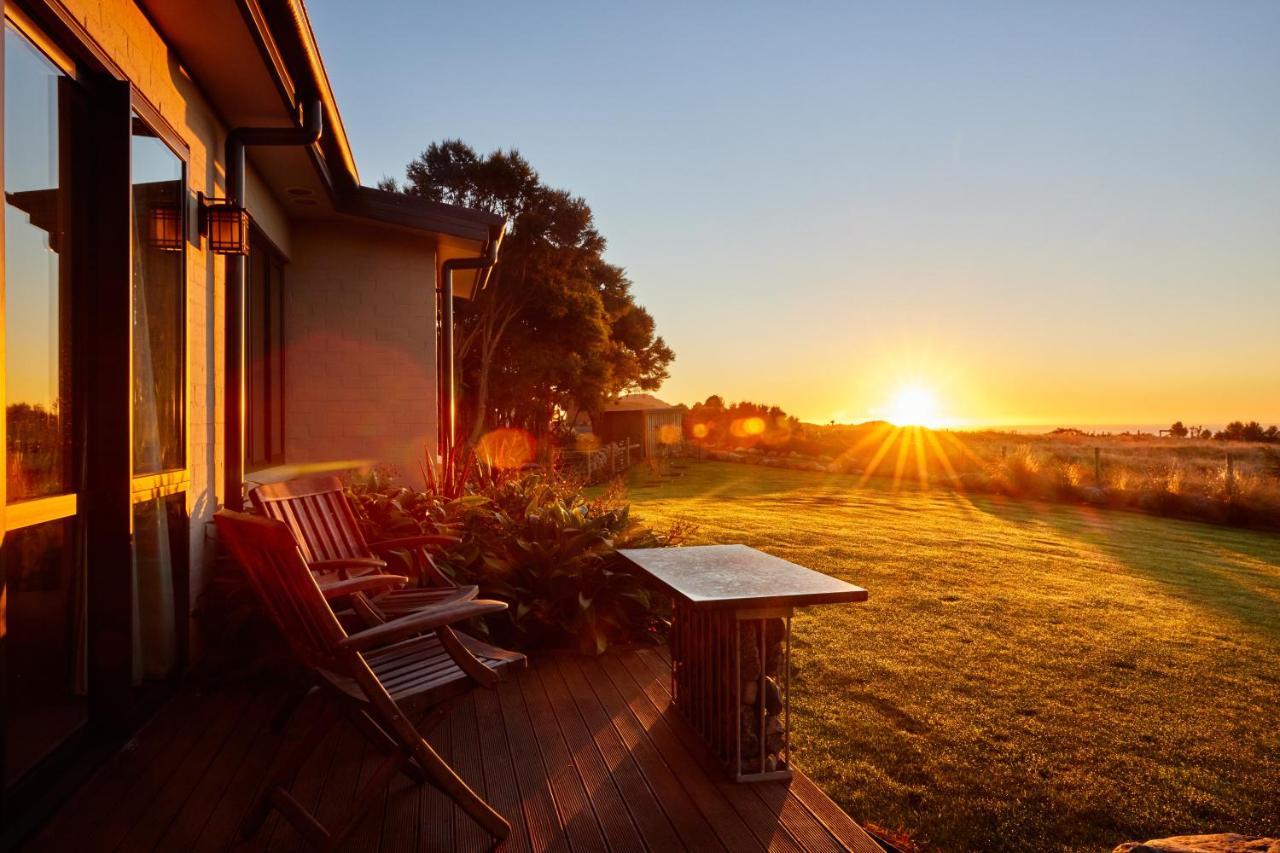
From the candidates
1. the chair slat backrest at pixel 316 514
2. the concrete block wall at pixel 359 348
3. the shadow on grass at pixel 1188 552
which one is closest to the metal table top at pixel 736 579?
the chair slat backrest at pixel 316 514

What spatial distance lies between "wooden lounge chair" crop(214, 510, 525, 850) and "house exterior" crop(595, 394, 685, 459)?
22.0 meters

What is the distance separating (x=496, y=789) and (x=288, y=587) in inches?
40.5

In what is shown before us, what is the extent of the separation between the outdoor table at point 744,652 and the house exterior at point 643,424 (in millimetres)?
21310

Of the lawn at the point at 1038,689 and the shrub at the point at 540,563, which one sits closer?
the lawn at the point at 1038,689

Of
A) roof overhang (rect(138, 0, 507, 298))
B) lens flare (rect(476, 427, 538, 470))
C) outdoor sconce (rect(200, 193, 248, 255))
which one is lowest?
lens flare (rect(476, 427, 538, 470))

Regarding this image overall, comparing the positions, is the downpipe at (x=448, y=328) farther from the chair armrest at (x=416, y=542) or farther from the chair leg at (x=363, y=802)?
the chair leg at (x=363, y=802)

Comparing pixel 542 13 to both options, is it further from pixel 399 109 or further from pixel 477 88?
pixel 399 109

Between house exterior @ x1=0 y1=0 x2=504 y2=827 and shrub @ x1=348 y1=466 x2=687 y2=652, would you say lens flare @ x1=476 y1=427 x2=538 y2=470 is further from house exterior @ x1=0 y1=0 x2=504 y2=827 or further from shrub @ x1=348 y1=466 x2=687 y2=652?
shrub @ x1=348 y1=466 x2=687 y2=652

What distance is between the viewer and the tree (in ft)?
62.8

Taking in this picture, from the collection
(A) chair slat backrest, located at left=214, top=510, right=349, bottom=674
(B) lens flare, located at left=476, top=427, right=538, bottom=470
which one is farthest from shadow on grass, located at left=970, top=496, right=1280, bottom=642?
(B) lens flare, located at left=476, top=427, right=538, bottom=470

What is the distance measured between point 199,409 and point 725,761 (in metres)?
3.04

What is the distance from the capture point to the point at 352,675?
2.08 m

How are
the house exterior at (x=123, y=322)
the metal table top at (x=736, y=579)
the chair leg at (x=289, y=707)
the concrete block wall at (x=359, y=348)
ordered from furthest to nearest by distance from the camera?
the concrete block wall at (x=359, y=348) < the chair leg at (x=289, y=707) < the metal table top at (x=736, y=579) < the house exterior at (x=123, y=322)

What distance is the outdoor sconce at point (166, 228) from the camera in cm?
329
